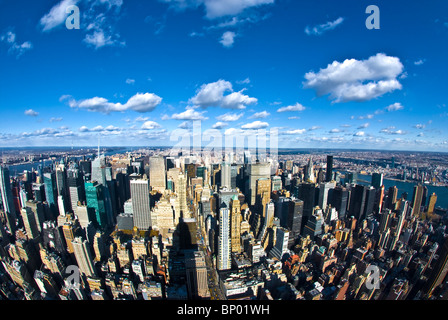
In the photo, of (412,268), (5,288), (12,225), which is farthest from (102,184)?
(412,268)

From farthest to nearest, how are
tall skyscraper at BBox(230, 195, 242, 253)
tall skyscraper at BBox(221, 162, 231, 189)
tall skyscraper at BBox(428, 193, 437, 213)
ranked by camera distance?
tall skyscraper at BBox(221, 162, 231, 189) < tall skyscraper at BBox(428, 193, 437, 213) < tall skyscraper at BBox(230, 195, 242, 253)

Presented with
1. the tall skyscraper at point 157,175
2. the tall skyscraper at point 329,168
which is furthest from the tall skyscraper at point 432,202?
the tall skyscraper at point 157,175

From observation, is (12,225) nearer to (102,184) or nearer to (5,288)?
(102,184)

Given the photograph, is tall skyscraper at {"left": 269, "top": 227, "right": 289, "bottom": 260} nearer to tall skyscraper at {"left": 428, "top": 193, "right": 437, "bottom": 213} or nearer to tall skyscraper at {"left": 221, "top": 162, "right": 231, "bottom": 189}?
tall skyscraper at {"left": 221, "top": 162, "right": 231, "bottom": 189}

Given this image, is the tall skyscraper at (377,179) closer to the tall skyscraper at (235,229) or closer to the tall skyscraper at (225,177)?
the tall skyscraper at (225,177)

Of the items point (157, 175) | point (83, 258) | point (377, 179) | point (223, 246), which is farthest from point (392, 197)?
point (83, 258)

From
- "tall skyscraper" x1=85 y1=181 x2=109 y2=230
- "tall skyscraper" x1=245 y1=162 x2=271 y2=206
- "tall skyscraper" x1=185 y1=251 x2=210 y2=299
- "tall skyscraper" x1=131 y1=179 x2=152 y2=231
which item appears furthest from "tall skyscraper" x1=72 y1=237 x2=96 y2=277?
"tall skyscraper" x1=245 y1=162 x2=271 y2=206

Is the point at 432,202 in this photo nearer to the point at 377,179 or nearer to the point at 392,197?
the point at 392,197
